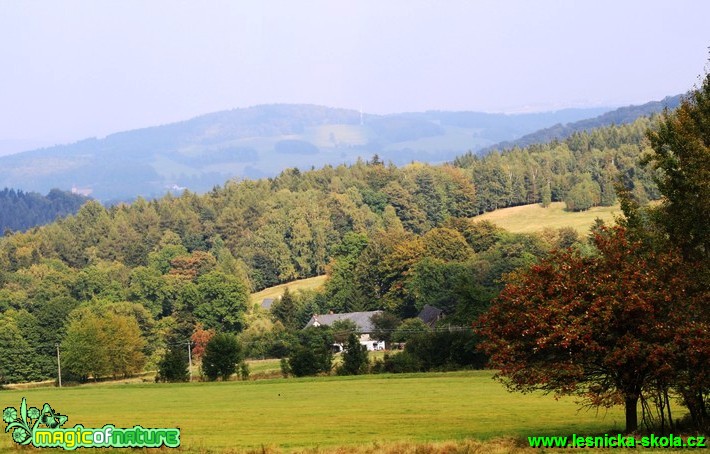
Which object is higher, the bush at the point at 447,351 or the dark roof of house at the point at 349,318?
the bush at the point at 447,351

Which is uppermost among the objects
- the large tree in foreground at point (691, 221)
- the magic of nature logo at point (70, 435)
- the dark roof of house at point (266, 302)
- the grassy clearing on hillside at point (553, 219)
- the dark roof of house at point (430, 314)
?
the large tree in foreground at point (691, 221)

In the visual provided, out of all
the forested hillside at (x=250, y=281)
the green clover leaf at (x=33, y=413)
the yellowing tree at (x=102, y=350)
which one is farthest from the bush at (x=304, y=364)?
the green clover leaf at (x=33, y=413)

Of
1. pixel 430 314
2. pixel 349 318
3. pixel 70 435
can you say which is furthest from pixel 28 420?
pixel 430 314

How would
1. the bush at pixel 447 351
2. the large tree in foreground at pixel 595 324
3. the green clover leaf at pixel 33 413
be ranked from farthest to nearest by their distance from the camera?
the bush at pixel 447 351, the large tree in foreground at pixel 595 324, the green clover leaf at pixel 33 413

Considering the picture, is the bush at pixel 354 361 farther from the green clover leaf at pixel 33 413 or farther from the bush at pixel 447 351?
the green clover leaf at pixel 33 413

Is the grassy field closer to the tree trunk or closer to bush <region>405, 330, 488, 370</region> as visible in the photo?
the tree trunk

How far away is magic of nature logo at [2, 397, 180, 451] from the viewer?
2741 cm

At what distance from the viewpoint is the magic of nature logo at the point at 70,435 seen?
89.9ft

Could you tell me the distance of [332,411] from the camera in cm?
4900

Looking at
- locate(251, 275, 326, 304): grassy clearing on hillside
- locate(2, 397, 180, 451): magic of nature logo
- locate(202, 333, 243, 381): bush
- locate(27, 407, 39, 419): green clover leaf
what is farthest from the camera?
locate(251, 275, 326, 304): grassy clearing on hillside


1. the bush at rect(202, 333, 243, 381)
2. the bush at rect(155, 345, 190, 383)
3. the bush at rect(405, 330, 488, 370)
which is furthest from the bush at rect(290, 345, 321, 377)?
the bush at rect(155, 345, 190, 383)

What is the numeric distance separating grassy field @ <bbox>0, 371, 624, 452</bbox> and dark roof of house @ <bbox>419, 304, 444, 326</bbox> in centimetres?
4769

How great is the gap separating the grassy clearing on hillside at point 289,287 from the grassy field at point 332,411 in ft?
302

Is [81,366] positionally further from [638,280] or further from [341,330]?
[638,280]
